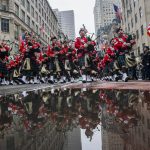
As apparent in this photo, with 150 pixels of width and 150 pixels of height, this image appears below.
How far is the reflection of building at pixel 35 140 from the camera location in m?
1.83

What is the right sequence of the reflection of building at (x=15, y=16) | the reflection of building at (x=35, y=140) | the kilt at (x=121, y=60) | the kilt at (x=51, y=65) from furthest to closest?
the reflection of building at (x=15, y=16) → the kilt at (x=51, y=65) → the kilt at (x=121, y=60) → the reflection of building at (x=35, y=140)

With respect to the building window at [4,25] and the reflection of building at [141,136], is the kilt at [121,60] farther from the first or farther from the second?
the building window at [4,25]

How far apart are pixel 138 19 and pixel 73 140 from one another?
42.0 meters

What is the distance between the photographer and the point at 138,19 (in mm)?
42094

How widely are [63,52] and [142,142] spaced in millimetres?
16421

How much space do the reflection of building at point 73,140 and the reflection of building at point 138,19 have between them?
3633 centimetres

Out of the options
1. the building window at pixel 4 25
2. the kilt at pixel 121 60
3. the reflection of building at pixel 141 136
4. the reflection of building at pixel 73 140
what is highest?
the building window at pixel 4 25

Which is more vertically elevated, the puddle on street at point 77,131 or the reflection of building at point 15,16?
the reflection of building at point 15,16

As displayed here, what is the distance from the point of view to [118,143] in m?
1.78

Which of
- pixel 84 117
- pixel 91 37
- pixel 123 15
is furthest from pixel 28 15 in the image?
pixel 84 117

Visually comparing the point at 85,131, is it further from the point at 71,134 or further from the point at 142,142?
the point at 142,142

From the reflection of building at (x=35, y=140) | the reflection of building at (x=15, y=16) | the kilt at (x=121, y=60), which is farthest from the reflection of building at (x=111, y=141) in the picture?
the reflection of building at (x=15, y=16)

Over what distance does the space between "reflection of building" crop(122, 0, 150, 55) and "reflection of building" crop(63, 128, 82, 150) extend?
36332mm

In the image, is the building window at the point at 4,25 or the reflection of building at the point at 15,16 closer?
the building window at the point at 4,25
